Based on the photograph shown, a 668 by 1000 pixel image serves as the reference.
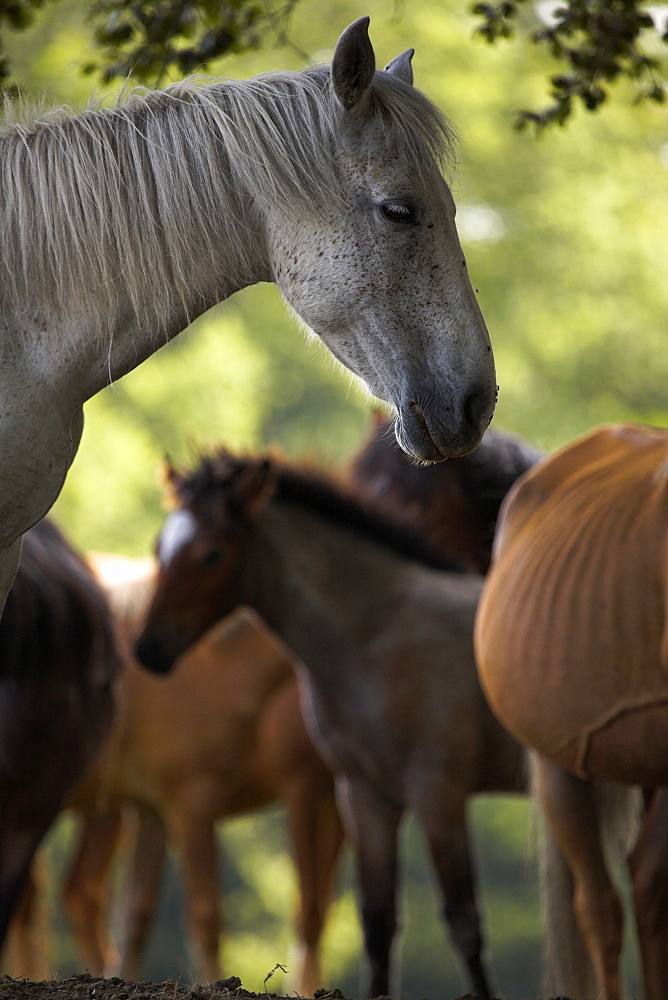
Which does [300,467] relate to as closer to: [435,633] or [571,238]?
[435,633]

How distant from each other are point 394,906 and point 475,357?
9.93 ft

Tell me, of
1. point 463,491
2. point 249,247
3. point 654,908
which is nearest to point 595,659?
point 654,908

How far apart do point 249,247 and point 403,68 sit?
1.76ft

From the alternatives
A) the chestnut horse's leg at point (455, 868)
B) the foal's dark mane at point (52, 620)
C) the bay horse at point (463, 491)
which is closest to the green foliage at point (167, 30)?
the foal's dark mane at point (52, 620)

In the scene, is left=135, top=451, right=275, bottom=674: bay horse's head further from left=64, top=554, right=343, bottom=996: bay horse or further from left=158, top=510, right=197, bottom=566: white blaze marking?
left=64, top=554, right=343, bottom=996: bay horse

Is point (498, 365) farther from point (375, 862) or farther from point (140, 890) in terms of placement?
point (375, 862)

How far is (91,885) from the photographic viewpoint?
594 centimetres

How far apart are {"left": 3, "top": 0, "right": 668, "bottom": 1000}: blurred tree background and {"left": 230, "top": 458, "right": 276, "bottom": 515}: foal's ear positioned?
16.0 ft

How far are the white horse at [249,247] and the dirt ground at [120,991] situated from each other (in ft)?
3.16

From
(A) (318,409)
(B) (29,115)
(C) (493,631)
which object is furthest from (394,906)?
(A) (318,409)

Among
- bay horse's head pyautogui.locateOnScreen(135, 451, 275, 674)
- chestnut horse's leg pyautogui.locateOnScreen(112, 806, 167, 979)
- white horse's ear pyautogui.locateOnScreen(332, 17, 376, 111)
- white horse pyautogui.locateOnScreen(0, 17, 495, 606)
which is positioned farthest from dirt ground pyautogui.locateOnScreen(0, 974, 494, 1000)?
chestnut horse's leg pyautogui.locateOnScreen(112, 806, 167, 979)

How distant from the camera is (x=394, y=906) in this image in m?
4.25

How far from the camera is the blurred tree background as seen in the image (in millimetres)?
9711

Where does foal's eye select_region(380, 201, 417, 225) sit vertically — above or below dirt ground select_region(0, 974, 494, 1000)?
above
